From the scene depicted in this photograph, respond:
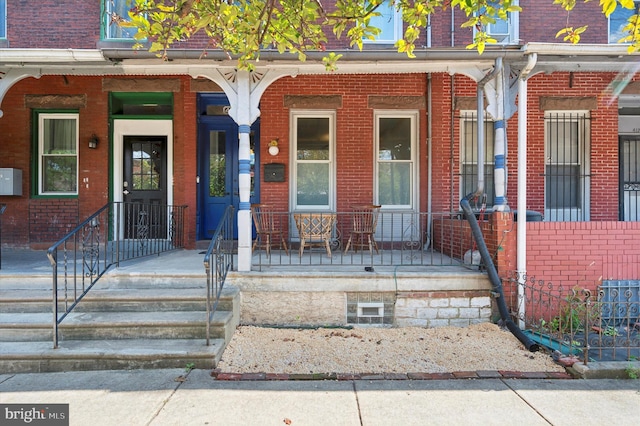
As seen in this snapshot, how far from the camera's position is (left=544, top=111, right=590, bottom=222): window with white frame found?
7535 mm

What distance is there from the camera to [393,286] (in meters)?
5.18

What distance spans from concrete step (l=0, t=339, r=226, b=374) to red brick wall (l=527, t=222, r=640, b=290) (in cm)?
433

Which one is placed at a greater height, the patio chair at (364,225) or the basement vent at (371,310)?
the patio chair at (364,225)

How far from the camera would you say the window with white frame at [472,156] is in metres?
7.48

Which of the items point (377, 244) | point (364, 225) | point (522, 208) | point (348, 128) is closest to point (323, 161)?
point (348, 128)

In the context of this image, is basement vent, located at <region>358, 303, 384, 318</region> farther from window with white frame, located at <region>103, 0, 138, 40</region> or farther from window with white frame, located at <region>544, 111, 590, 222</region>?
window with white frame, located at <region>103, 0, 138, 40</region>

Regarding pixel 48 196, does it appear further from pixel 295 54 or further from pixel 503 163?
pixel 503 163

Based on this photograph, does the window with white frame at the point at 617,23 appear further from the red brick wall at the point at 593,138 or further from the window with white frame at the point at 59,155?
the window with white frame at the point at 59,155

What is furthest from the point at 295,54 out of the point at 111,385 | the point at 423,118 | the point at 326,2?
the point at 111,385

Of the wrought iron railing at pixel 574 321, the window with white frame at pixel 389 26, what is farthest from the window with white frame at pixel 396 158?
the wrought iron railing at pixel 574 321

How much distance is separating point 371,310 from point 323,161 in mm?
3320

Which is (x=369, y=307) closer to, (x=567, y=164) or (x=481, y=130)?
(x=481, y=130)

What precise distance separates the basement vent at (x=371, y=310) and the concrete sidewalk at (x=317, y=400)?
60.1 inches

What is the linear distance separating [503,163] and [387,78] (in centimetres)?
302
